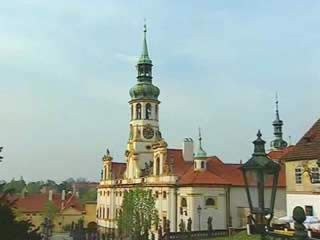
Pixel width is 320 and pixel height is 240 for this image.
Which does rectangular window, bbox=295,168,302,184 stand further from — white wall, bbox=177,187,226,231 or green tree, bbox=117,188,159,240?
green tree, bbox=117,188,159,240

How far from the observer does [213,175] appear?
53.0 meters

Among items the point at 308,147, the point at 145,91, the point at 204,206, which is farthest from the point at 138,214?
the point at 308,147

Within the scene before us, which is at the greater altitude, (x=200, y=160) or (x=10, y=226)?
(x=200, y=160)

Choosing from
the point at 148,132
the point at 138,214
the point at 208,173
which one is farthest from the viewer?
the point at 148,132

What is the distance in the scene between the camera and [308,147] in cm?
3966

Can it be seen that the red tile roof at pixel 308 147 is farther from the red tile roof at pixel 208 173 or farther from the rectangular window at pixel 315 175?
the red tile roof at pixel 208 173

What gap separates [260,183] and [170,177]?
48094 millimetres

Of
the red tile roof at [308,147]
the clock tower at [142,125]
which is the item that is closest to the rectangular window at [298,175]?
the red tile roof at [308,147]

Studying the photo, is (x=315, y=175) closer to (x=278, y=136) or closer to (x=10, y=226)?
(x=10, y=226)

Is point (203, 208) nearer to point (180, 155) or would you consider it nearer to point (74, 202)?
point (180, 155)

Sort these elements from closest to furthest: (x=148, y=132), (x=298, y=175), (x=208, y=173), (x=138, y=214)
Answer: (x=298, y=175) → (x=208, y=173) → (x=138, y=214) → (x=148, y=132)

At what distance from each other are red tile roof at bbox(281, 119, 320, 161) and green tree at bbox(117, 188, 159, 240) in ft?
58.4

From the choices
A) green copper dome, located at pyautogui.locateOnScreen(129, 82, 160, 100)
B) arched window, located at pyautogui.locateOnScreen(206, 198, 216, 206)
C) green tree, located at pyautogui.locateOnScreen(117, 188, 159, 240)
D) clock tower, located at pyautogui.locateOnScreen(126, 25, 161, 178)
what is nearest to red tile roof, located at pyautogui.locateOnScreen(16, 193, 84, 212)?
clock tower, located at pyautogui.locateOnScreen(126, 25, 161, 178)

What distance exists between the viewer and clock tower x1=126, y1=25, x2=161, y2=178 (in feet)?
214
